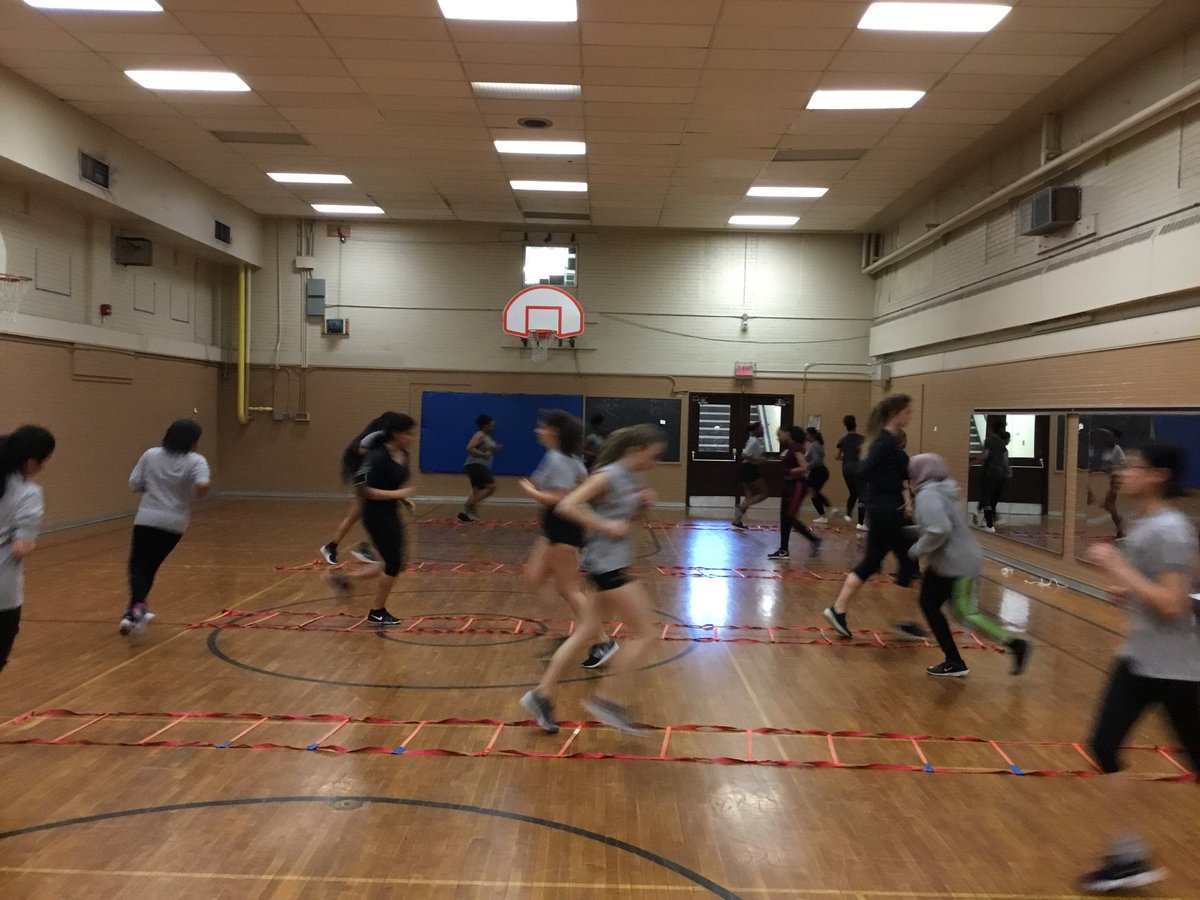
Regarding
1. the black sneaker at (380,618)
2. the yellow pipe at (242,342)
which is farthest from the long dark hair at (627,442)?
the yellow pipe at (242,342)

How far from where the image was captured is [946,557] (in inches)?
213

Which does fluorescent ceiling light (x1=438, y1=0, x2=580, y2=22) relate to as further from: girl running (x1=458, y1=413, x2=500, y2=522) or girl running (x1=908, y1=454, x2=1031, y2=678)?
girl running (x1=458, y1=413, x2=500, y2=522)

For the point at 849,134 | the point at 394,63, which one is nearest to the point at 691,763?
the point at 394,63

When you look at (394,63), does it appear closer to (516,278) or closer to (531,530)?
(531,530)

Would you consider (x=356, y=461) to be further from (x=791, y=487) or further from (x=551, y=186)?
(x=551, y=186)

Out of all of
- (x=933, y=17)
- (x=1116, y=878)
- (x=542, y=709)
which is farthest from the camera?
(x=933, y=17)

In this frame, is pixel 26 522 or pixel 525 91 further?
pixel 525 91

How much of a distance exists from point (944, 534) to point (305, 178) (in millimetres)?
11263

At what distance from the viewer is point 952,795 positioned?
388 cm

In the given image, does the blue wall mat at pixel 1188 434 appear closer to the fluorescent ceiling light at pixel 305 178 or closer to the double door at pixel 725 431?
the double door at pixel 725 431

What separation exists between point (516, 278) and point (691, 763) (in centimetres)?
1327

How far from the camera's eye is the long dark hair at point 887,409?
611cm

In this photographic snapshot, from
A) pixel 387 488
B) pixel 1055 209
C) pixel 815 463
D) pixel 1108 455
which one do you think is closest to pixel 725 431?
pixel 815 463

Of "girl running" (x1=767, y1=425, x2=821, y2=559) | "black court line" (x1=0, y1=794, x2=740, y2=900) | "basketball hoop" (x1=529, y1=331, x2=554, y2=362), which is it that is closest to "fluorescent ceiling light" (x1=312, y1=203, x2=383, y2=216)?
"basketball hoop" (x1=529, y1=331, x2=554, y2=362)
